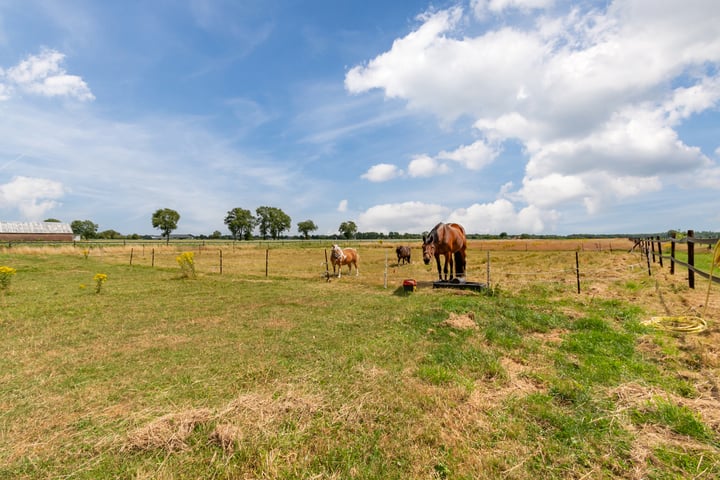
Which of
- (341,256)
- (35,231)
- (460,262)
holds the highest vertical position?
(35,231)

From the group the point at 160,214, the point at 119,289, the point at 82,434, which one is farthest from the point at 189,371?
the point at 160,214

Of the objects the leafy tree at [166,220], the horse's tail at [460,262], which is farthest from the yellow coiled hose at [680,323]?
the leafy tree at [166,220]

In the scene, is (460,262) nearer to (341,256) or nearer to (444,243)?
(444,243)

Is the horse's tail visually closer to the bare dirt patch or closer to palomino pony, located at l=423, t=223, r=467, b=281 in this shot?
palomino pony, located at l=423, t=223, r=467, b=281

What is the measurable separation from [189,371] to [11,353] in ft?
12.2

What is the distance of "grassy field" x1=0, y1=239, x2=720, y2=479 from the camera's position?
2645 millimetres

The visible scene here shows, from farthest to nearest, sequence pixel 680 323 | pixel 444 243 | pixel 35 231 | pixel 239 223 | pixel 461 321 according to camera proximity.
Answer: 1. pixel 239 223
2. pixel 35 231
3. pixel 444 243
4. pixel 461 321
5. pixel 680 323

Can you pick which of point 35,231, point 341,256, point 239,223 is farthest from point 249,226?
point 341,256

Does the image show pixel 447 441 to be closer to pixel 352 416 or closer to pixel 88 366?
pixel 352 416

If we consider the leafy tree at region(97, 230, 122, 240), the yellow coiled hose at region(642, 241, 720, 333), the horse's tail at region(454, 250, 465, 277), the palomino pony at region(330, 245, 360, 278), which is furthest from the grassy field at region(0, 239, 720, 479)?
the leafy tree at region(97, 230, 122, 240)

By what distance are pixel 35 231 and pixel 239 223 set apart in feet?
146

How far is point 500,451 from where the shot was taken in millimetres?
2750

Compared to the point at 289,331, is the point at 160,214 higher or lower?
higher

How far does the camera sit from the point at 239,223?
304 feet
